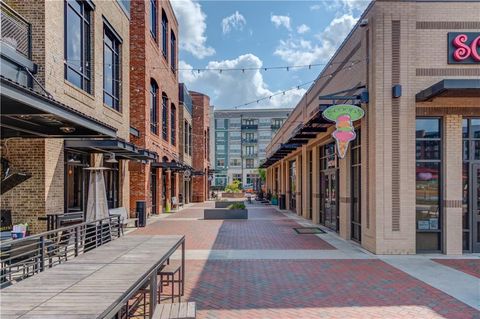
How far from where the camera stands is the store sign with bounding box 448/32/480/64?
1038cm

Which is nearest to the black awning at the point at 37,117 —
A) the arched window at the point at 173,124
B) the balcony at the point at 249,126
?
the arched window at the point at 173,124

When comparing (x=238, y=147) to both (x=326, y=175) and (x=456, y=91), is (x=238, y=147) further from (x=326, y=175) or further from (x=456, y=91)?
(x=456, y=91)

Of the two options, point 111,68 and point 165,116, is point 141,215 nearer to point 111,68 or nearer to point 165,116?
point 111,68

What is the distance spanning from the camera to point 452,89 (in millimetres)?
9031

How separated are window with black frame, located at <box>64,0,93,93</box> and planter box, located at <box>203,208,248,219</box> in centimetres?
934

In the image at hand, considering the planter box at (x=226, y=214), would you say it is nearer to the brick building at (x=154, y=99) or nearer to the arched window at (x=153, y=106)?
the brick building at (x=154, y=99)

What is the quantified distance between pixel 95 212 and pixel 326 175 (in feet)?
32.2

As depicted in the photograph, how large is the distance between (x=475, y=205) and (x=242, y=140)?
75.2 meters

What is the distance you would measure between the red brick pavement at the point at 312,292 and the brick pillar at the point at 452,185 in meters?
2.68

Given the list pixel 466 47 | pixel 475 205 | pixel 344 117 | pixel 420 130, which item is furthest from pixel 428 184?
pixel 466 47

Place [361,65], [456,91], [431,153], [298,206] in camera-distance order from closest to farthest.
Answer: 1. [456,91]
2. [431,153]
3. [361,65]
4. [298,206]

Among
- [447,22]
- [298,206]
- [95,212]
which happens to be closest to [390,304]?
[95,212]

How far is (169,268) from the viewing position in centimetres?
659

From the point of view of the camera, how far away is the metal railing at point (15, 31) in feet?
29.8
